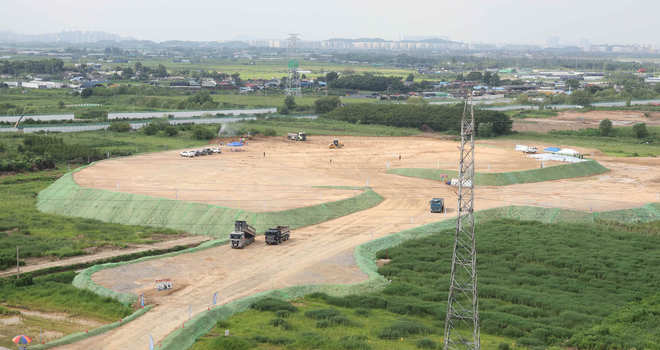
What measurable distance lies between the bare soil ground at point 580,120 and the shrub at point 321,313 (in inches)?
3099

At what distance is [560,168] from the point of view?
64.3 m

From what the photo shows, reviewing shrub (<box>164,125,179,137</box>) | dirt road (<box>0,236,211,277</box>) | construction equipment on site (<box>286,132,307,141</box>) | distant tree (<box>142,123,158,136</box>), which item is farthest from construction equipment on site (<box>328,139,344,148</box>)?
dirt road (<box>0,236,211,277</box>)

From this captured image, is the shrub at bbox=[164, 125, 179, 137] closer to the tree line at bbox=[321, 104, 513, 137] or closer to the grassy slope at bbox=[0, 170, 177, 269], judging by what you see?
the tree line at bbox=[321, 104, 513, 137]

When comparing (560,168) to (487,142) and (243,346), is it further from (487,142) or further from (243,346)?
(243,346)

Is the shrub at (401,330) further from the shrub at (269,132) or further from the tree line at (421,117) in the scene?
the tree line at (421,117)

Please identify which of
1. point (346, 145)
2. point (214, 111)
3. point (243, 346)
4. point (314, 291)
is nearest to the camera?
point (243, 346)

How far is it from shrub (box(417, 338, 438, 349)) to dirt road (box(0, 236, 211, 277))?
21469 millimetres

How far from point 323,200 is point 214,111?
67.2 metres

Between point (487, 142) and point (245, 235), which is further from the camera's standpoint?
point (487, 142)

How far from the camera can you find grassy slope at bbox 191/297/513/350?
78.6ft

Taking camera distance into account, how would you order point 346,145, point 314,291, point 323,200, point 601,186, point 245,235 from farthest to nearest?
point 346,145
point 601,186
point 323,200
point 245,235
point 314,291

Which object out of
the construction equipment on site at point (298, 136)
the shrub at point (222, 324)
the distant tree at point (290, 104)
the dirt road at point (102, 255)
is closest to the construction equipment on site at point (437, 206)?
the dirt road at point (102, 255)

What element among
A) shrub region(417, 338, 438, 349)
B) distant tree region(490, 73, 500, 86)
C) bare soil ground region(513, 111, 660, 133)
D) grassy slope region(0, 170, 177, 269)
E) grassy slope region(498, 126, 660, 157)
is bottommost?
grassy slope region(0, 170, 177, 269)

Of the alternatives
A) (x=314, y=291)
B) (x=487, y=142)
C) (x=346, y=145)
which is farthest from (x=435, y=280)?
(x=487, y=142)
